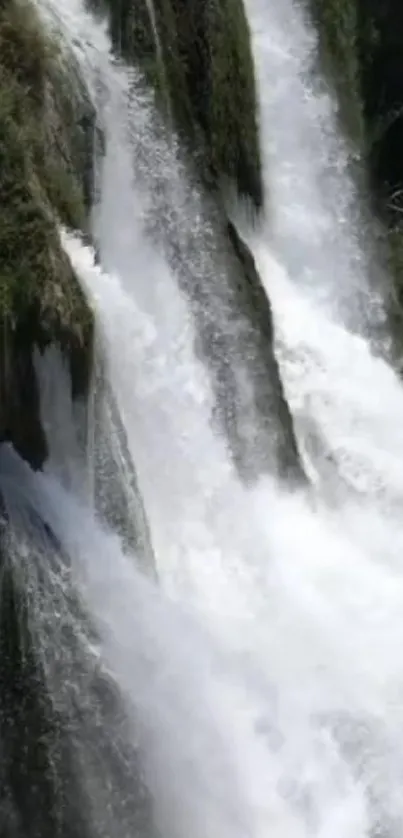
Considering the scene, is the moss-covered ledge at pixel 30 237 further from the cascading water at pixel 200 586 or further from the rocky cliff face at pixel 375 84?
the rocky cliff face at pixel 375 84

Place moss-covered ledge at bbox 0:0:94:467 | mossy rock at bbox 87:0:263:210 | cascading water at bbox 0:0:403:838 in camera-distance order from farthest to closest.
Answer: mossy rock at bbox 87:0:263:210, cascading water at bbox 0:0:403:838, moss-covered ledge at bbox 0:0:94:467

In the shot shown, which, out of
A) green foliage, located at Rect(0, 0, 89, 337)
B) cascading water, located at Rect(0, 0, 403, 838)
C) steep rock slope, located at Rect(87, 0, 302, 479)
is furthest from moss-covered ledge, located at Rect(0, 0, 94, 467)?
steep rock slope, located at Rect(87, 0, 302, 479)

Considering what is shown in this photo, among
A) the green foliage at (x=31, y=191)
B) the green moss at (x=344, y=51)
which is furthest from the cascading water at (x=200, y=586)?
the green moss at (x=344, y=51)

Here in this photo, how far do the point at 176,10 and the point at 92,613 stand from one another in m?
4.94

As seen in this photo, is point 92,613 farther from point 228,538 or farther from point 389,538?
point 389,538

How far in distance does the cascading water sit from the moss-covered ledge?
0.63 ft

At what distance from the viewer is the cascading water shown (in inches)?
257

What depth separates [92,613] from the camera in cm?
653

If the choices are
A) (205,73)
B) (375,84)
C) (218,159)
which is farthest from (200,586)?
(375,84)

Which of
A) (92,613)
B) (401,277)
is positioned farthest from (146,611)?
(401,277)

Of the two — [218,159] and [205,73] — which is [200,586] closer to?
[218,159]

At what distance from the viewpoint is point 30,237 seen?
6.28m

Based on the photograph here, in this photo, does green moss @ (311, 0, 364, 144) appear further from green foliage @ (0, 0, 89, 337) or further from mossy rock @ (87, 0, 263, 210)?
green foliage @ (0, 0, 89, 337)

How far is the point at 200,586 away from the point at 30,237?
2478 mm
